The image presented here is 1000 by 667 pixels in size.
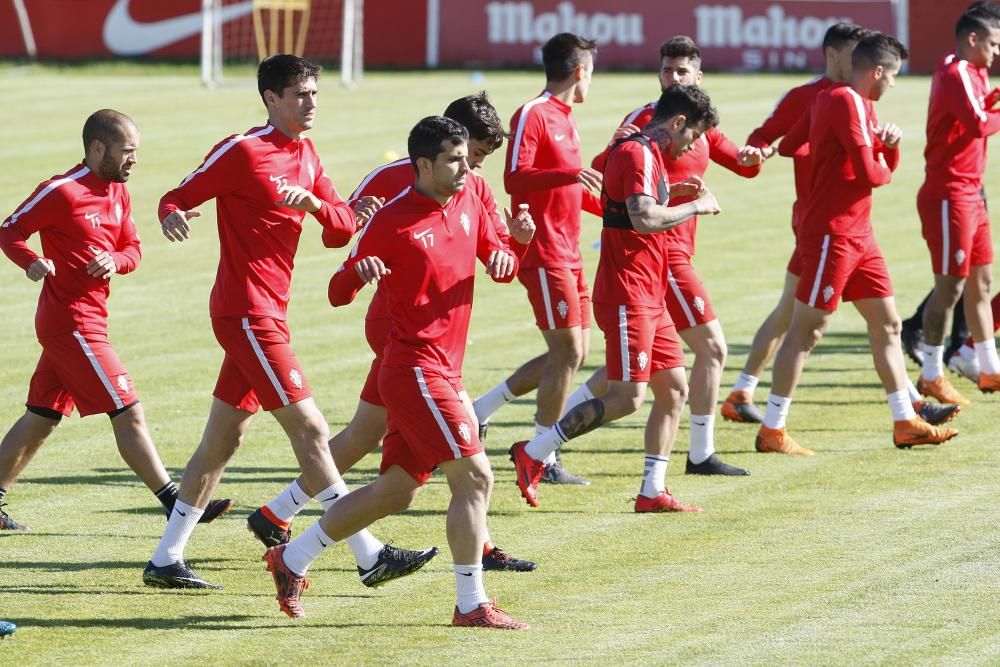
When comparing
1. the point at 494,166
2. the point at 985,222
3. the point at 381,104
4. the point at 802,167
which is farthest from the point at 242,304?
the point at 381,104

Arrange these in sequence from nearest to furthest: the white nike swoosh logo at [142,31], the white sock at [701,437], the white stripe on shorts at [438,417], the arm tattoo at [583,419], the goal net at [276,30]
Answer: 1. the white stripe on shorts at [438,417]
2. the arm tattoo at [583,419]
3. the white sock at [701,437]
4. the goal net at [276,30]
5. the white nike swoosh logo at [142,31]

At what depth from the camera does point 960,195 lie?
1174 centimetres

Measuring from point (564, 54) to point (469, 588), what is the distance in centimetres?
387

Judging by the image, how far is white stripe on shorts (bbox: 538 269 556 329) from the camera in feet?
32.0

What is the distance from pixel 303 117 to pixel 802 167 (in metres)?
4.20

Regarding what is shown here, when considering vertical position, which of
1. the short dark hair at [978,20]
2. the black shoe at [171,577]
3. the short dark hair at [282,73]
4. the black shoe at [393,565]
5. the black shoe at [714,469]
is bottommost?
the black shoe at [714,469]

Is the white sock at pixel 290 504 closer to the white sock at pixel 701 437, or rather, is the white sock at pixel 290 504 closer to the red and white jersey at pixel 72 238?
the red and white jersey at pixel 72 238

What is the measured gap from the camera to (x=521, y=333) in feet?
49.4

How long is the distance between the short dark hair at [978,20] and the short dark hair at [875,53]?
140 centimetres

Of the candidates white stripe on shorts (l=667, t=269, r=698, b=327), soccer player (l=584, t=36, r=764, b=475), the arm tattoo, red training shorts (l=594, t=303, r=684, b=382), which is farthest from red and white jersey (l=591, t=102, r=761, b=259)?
the arm tattoo

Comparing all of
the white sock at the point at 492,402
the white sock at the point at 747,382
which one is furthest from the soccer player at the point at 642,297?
the white sock at the point at 747,382

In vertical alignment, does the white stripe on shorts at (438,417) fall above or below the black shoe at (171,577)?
above

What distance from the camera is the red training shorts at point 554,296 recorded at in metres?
9.77

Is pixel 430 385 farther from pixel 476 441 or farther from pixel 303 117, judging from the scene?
pixel 303 117
